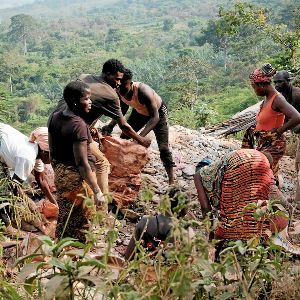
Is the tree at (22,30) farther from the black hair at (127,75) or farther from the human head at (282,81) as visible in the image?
the human head at (282,81)

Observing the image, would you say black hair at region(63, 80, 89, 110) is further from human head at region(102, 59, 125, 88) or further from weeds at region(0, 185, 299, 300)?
weeds at region(0, 185, 299, 300)

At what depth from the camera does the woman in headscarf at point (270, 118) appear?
3463 millimetres

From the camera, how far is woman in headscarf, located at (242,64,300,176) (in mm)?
3463

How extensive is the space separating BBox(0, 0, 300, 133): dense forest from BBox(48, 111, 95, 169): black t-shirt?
1809mm

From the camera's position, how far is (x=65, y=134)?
2945 mm

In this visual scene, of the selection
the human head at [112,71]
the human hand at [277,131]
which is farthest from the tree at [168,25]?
the human hand at [277,131]

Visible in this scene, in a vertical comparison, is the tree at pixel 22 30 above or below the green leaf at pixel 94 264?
below

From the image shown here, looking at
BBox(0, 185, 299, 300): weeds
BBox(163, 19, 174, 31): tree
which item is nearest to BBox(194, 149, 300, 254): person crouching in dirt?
BBox(0, 185, 299, 300): weeds

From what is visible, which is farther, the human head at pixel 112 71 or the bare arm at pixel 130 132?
the bare arm at pixel 130 132

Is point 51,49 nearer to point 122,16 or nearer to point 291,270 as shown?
point 122,16

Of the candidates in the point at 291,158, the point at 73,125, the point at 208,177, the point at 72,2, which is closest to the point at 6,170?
the point at 73,125

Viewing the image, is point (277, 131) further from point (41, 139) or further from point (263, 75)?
point (41, 139)

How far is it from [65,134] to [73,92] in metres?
0.24

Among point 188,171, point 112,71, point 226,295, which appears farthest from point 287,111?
point 226,295
